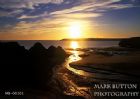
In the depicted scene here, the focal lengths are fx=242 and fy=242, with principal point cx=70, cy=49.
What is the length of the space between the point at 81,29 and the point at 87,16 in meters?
0.64

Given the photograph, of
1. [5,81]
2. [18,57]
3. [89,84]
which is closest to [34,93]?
[5,81]

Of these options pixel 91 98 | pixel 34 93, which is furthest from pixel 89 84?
pixel 34 93

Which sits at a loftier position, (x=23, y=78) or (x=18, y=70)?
(x=18, y=70)

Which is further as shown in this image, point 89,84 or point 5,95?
point 89,84

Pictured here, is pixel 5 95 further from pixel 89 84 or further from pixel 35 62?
pixel 35 62

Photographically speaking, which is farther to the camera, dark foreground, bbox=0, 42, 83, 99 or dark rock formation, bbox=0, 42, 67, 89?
dark rock formation, bbox=0, 42, 67, 89

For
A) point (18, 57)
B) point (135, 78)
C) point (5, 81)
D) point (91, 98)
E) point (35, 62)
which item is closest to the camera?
point (91, 98)

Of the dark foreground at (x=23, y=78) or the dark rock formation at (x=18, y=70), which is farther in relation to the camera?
the dark rock formation at (x=18, y=70)

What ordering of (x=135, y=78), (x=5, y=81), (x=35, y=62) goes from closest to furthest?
(x=5, y=81), (x=135, y=78), (x=35, y=62)

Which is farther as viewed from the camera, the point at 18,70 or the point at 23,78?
the point at 18,70

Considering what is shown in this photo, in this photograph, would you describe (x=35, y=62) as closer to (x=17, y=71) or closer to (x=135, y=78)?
(x=17, y=71)

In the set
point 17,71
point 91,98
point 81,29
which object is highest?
point 81,29

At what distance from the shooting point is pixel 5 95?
7.88 meters

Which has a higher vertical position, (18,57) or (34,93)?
(18,57)
